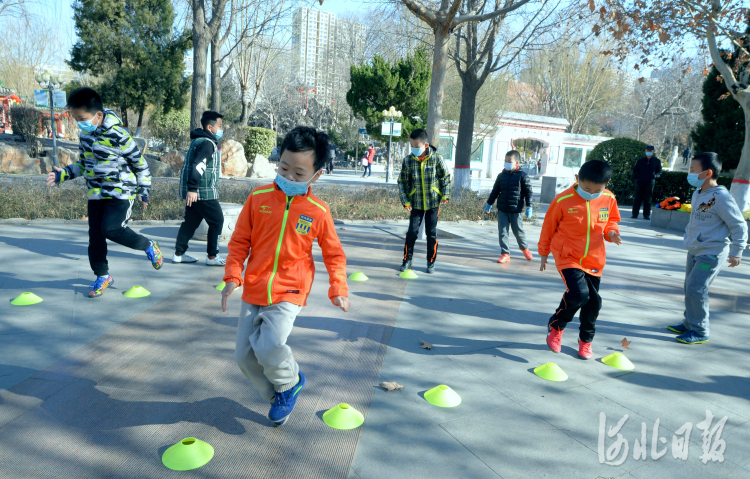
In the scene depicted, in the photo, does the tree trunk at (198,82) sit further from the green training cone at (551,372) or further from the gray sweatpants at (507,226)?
the green training cone at (551,372)

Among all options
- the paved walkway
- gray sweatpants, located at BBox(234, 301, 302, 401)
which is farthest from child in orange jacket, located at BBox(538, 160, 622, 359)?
gray sweatpants, located at BBox(234, 301, 302, 401)

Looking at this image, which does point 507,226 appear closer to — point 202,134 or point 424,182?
point 424,182

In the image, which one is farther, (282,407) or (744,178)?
(744,178)

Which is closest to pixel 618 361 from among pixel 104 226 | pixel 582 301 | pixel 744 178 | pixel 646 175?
pixel 582 301

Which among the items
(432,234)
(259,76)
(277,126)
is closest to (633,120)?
(277,126)

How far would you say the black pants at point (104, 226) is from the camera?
5109 millimetres

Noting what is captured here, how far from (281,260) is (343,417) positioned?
1061 mm

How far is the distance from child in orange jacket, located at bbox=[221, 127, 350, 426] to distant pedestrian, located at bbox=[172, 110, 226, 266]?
143 inches

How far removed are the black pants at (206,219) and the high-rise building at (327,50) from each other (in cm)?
3952

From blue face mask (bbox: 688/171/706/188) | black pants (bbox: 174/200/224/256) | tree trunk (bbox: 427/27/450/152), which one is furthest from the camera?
tree trunk (bbox: 427/27/450/152)

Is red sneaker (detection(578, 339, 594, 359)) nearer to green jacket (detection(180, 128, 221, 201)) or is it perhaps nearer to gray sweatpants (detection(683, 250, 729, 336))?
gray sweatpants (detection(683, 250, 729, 336))

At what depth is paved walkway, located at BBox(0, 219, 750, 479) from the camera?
2809mm

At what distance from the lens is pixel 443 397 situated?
346 cm

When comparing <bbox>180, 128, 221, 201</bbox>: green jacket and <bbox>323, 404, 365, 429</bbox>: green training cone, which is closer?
<bbox>323, 404, 365, 429</bbox>: green training cone
